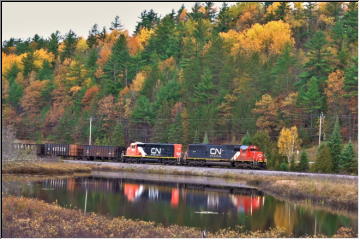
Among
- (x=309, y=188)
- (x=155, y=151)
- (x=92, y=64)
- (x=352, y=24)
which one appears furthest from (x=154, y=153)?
(x=92, y=64)

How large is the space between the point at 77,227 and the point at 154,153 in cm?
4975

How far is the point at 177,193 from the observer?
162 ft

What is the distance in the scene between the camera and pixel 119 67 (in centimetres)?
13662

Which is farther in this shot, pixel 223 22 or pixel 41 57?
pixel 41 57

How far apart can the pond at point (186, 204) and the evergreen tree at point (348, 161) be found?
12.9 metres

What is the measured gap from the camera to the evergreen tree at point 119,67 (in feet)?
443

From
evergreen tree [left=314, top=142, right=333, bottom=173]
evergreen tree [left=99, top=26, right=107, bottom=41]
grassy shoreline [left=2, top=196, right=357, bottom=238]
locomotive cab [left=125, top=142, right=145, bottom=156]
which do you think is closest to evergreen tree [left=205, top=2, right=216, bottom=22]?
evergreen tree [left=99, top=26, right=107, bottom=41]

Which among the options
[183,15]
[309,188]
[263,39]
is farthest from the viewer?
[183,15]

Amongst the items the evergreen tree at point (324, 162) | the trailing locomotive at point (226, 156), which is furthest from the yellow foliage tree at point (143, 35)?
the evergreen tree at point (324, 162)

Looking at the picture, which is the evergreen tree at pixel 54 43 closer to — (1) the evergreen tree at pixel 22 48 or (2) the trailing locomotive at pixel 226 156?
(1) the evergreen tree at pixel 22 48

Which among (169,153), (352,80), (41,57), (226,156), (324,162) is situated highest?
(41,57)

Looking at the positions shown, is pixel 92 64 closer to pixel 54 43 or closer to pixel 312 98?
pixel 54 43

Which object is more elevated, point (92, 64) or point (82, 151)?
point (92, 64)

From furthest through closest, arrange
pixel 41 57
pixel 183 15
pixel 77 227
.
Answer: pixel 183 15, pixel 41 57, pixel 77 227
